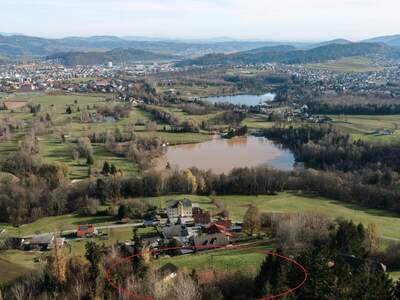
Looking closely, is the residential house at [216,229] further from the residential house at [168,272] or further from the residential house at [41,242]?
the residential house at [41,242]

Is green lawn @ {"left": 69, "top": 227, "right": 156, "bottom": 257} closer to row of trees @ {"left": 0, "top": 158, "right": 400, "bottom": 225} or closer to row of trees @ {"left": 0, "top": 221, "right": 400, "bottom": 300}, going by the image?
row of trees @ {"left": 0, "top": 158, "right": 400, "bottom": 225}

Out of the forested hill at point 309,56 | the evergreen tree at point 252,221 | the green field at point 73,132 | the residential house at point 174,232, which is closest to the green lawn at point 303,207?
the evergreen tree at point 252,221

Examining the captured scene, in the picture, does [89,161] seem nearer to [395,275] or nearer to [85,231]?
[85,231]

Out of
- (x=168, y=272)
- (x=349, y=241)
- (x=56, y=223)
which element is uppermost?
(x=349, y=241)

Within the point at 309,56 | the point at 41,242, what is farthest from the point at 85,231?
the point at 309,56

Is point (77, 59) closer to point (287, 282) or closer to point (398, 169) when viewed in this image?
point (398, 169)

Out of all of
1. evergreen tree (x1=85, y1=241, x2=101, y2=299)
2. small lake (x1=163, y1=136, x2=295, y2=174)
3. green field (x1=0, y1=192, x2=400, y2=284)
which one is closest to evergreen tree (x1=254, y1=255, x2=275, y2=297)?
green field (x1=0, y1=192, x2=400, y2=284)

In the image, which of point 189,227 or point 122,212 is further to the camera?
point 122,212
